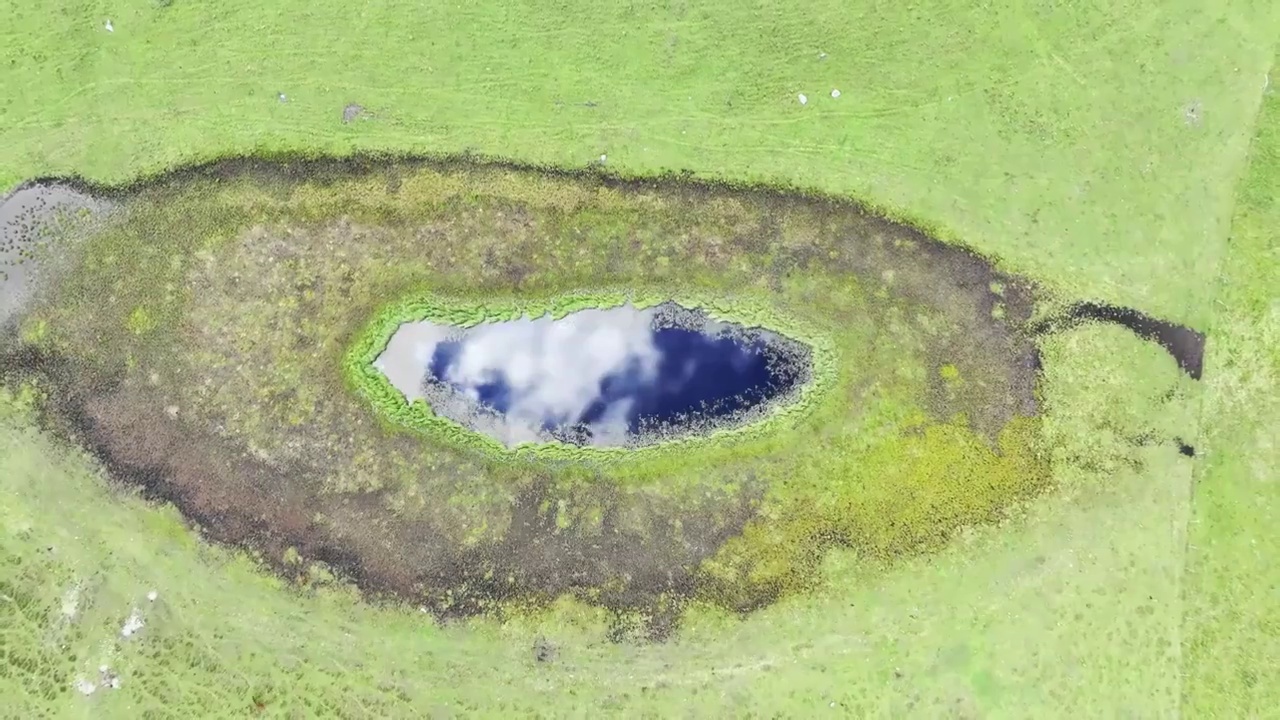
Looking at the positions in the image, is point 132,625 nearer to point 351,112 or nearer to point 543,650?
point 543,650

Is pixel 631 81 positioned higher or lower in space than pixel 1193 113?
lower

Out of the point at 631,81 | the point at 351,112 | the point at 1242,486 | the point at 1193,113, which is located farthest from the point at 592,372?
the point at 1193,113

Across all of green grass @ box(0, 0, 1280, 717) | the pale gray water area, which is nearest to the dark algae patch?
the pale gray water area

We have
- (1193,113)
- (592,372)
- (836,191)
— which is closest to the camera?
(1193,113)

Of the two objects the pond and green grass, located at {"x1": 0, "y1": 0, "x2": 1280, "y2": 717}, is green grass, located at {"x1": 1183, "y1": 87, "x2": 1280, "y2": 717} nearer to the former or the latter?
green grass, located at {"x1": 0, "y1": 0, "x2": 1280, "y2": 717}

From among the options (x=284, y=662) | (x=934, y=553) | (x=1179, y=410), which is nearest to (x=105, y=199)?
(x=284, y=662)

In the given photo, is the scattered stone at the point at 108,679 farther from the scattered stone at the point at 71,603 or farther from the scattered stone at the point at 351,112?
the scattered stone at the point at 351,112
